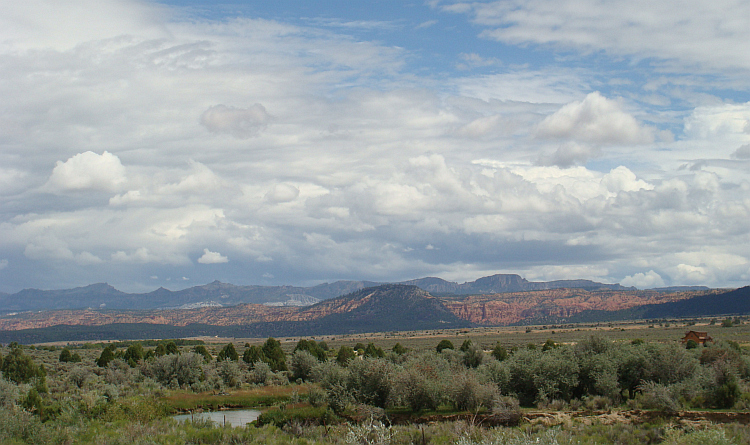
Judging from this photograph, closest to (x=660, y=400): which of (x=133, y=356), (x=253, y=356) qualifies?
(x=253, y=356)

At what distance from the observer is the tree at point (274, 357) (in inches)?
2259

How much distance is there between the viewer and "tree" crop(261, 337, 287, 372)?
57375 millimetres

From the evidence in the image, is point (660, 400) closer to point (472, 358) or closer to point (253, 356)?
point (472, 358)

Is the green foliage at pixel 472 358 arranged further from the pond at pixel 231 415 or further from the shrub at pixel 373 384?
the shrub at pixel 373 384

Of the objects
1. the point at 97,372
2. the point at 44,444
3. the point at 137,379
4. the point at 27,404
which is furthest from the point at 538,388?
the point at 97,372

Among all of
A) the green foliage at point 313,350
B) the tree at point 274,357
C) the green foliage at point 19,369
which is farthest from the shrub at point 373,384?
the green foliage at point 313,350

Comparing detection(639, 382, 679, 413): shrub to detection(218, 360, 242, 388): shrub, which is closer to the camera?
detection(639, 382, 679, 413): shrub

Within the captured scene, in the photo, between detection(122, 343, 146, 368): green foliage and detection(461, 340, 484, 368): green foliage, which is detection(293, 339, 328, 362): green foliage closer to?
detection(122, 343, 146, 368): green foliage

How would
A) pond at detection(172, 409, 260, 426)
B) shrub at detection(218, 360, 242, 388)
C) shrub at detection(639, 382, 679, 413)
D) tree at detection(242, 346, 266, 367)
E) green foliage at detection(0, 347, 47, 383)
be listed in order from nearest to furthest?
shrub at detection(639, 382, 679, 413)
pond at detection(172, 409, 260, 426)
green foliage at detection(0, 347, 47, 383)
shrub at detection(218, 360, 242, 388)
tree at detection(242, 346, 266, 367)

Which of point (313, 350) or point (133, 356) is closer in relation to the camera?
point (133, 356)

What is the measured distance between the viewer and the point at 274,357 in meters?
58.8

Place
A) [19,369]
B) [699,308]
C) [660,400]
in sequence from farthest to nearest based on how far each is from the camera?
[699,308] < [19,369] < [660,400]

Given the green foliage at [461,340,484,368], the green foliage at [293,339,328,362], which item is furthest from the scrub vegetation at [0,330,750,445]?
the green foliage at [293,339,328,362]

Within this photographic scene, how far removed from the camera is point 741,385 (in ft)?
91.7
